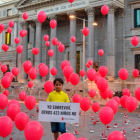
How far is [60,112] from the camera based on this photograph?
5.24 meters

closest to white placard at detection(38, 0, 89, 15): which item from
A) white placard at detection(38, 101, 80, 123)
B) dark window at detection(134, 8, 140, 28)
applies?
dark window at detection(134, 8, 140, 28)

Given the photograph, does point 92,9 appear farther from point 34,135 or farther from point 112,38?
point 34,135

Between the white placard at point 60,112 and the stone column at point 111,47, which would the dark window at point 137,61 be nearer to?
the stone column at point 111,47

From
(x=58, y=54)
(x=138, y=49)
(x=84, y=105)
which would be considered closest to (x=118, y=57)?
(x=138, y=49)

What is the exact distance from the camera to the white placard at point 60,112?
521 cm

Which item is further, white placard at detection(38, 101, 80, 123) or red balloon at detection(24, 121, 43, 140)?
white placard at detection(38, 101, 80, 123)

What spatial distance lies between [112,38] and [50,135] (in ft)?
65.6

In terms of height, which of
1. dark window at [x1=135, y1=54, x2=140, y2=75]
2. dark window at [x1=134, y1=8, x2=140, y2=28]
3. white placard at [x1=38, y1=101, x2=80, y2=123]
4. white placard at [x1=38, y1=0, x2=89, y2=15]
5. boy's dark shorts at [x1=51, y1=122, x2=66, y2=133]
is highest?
white placard at [x1=38, y1=0, x2=89, y2=15]

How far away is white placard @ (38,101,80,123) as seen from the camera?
5211mm

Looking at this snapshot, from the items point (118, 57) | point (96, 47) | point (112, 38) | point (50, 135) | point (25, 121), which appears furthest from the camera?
point (96, 47)

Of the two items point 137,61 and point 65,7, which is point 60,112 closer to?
point 137,61

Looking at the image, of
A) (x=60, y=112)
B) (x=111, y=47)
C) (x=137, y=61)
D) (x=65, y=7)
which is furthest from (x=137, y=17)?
(x=60, y=112)

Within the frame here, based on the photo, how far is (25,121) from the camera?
6.05 m

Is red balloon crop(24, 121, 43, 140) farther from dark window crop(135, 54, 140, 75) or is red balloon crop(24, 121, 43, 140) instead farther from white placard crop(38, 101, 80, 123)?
dark window crop(135, 54, 140, 75)
